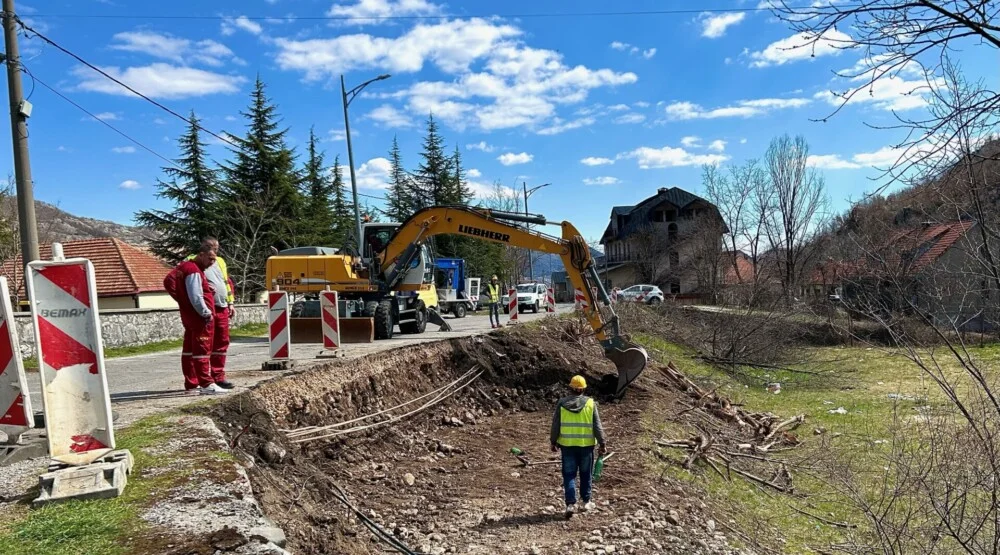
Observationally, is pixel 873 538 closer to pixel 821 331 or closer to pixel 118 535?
pixel 118 535

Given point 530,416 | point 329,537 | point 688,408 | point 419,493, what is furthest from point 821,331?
point 329,537

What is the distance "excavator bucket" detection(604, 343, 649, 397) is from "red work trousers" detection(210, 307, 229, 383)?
629 centimetres

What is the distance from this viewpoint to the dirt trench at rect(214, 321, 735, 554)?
5578 mm

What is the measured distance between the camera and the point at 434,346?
1205 centimetres

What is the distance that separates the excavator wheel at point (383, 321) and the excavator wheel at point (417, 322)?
4.72 ft

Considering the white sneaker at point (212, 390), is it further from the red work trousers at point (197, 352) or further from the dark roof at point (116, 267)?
the dark roof at point (116, 267)

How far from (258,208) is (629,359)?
2471 cm

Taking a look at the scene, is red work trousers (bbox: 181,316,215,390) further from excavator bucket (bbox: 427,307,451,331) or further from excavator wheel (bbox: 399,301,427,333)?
excavator bucket (bbox: 427,307,451,331)

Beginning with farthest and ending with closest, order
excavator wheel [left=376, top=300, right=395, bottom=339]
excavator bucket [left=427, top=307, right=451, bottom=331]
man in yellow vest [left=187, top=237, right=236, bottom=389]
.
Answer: excavator bucket [left=427, top=307, right=451, bottom=331], excavator wheel [left=376, top=300, right=395, bottom=339], man in yellow vest [left=187, top=237, right=236, bottom=389]

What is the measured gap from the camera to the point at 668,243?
5178cm

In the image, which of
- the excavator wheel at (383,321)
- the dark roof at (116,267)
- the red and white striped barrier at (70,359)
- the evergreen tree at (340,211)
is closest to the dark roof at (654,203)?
the evergreen tree at (340,211)

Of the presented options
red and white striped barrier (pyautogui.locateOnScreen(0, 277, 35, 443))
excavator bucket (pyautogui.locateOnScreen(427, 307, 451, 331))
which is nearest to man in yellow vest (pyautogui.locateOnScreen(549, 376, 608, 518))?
red and white striped barrier (pyautogui.locateOnScreen(0, 277, 35, 443))

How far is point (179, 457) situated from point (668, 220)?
54270 mm

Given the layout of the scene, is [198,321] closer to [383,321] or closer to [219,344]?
[219,344]
